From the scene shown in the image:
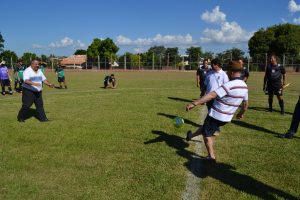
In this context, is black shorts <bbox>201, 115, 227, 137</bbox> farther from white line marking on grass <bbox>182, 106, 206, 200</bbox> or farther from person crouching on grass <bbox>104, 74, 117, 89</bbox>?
person crouching on grass <bbox>104, 74, 117, 89</bbox>

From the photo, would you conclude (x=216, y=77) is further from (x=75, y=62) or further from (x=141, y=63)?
(x=75, y=62)

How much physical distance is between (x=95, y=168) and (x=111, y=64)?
62.2 m

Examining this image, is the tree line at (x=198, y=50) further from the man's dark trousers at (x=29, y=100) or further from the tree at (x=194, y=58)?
the man's dark trousers at (x=29, y=100)

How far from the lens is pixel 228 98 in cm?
591

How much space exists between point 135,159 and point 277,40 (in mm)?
70930

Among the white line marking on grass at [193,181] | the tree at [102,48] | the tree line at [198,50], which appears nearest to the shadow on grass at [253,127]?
the white line marking on grass at [193,181]

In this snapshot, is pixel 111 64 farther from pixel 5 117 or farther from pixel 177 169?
pixel 177 169

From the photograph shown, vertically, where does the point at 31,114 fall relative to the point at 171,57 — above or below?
below

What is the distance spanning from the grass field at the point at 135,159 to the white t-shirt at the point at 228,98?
94cm

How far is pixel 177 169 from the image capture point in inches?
242

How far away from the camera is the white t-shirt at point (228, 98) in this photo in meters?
5.79

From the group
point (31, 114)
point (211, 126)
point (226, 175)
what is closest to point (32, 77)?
point (31, 114)

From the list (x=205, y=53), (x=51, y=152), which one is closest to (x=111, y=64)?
(x=205, y=53)

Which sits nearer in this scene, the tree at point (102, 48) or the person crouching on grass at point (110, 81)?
the person crouching on grass at point (110, 81)
